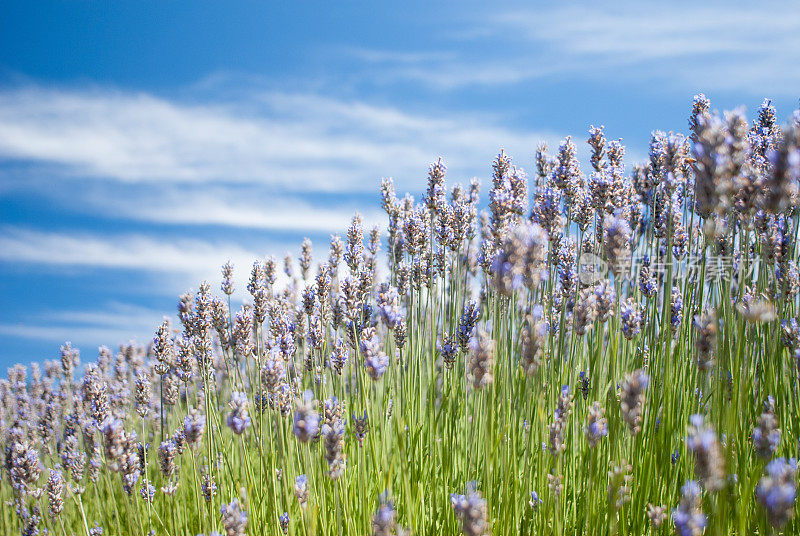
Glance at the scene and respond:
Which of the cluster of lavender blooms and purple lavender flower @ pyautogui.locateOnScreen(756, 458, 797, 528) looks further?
the cluster of lavender blooms

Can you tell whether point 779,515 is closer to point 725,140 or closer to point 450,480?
point 725,140

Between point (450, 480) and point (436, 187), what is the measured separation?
5.36 ft

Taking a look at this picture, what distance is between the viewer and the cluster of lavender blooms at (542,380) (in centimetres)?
170

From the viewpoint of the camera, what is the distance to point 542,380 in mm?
2436

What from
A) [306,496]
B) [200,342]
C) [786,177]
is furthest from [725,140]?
[200,342]

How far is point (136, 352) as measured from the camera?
7.57 meters

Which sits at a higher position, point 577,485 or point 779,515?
point 779,515

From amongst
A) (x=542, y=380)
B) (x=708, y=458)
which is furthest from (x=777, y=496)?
(x=542, y=380)

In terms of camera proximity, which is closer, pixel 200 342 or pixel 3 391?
pixel 200 342

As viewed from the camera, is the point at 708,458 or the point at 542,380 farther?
the point at 542,380

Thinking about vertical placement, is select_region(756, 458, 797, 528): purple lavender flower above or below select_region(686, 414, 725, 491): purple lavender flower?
below

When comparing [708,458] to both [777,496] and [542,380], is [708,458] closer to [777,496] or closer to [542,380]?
[777,496]

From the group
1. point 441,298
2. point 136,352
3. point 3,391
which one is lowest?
point 3,391

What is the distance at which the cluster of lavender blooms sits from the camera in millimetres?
1702
